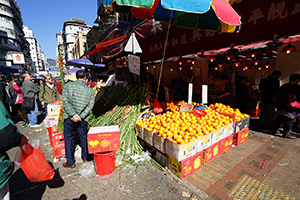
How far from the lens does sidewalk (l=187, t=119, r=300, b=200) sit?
2783mm

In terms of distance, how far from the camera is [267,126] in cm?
588

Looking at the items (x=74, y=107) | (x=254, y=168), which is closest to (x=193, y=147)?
(x=254, y=168)

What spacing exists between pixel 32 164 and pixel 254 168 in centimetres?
448

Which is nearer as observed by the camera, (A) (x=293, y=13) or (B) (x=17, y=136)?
(B) (x=17, y=136)

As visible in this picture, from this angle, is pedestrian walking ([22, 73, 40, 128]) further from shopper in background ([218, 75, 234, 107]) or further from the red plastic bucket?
shopper in background ([218, 75, 234, 107])

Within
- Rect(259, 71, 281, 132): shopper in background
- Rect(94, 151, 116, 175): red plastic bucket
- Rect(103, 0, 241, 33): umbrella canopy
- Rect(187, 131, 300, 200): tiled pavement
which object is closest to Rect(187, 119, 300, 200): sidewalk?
Rect(187, 131, 300, 200): tiled pavement

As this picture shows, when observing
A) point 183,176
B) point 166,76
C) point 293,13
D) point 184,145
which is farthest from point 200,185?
point 166,76

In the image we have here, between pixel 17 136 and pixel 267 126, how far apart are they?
7.90 m

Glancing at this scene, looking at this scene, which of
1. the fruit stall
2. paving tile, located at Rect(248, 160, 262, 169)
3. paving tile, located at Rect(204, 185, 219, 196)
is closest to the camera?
paving tile, located at Rect(204, 185, 219, 196)

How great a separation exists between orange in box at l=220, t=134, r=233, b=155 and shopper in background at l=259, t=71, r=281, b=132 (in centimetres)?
278

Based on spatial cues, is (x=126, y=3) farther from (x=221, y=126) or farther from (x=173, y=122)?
(x=221, y=126)

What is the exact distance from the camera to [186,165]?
303 cm

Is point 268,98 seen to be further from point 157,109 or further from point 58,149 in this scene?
point 58,149

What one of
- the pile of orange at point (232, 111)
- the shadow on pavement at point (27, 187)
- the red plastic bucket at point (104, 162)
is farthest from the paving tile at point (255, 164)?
the shadow on pavement at point (27, 187)
